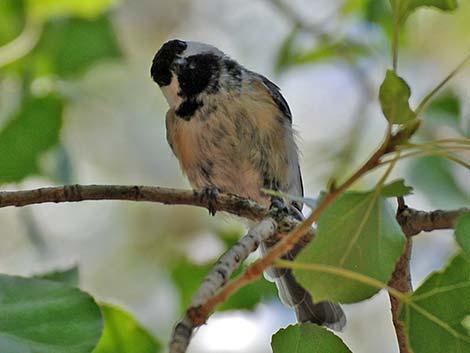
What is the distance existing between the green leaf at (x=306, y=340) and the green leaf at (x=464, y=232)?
0.16 metres

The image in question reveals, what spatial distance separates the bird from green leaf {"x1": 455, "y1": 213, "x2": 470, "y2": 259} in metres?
0.93

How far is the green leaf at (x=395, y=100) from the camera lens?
0.74 m

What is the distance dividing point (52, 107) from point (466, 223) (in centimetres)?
80

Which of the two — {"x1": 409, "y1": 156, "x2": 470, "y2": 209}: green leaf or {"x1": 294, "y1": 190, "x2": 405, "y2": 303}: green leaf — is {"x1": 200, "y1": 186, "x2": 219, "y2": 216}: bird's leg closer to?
{"x1": 294, "y1": 190, "x2": 405, "y2": 303}: green leaf

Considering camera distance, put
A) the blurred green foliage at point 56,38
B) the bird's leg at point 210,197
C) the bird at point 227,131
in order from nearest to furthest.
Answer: the bird's leg at point 210,197 → the blurred green foliage at point 56,38 → the bird at point 227,131

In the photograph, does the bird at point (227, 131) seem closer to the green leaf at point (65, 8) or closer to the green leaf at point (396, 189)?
the green leaf at point (65, 8)

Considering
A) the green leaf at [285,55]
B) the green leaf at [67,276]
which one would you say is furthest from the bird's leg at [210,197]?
the green leaf at [285,55]

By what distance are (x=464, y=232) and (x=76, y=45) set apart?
1.20 meters

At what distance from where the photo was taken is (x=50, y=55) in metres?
1.81

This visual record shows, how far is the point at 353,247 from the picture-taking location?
2.62ft

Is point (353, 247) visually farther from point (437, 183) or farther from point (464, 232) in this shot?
point (437, 183)

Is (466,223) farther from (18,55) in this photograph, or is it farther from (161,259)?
(161,259)

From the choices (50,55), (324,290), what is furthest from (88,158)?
(324,290)

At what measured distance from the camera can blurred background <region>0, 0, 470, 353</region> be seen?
1.70 metres
